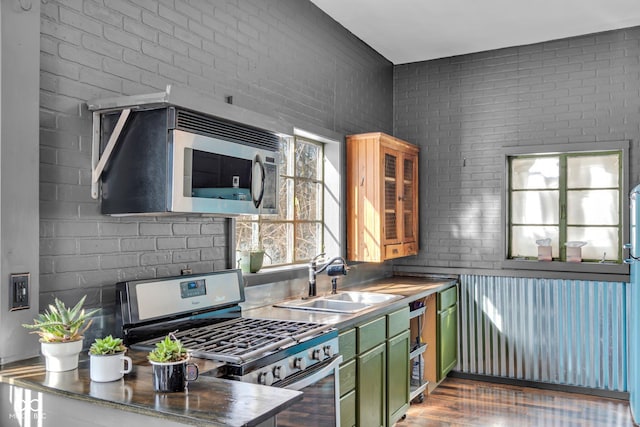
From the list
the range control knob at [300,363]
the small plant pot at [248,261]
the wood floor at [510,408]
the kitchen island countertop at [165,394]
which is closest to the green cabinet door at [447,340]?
the wood floor at [510,408]

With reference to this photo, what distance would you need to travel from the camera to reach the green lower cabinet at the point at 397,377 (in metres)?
3.44

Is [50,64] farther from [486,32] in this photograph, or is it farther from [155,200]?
[486,32]

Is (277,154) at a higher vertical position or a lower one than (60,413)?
higher

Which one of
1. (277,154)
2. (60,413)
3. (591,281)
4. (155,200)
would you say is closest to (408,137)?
(591,281)

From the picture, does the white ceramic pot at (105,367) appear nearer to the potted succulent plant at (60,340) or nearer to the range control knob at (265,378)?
the potted succulent plant at (60,340)

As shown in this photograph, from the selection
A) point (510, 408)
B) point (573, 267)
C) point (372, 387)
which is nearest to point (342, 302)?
point (372, 387)

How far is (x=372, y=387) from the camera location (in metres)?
3.20

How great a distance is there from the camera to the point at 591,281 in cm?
446

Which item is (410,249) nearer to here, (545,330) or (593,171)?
(545,330)

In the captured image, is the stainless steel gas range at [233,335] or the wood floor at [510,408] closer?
the stainless steel gas range at [233,335]

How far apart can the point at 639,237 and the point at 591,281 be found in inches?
40.8

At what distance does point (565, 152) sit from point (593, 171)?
0.91 ft

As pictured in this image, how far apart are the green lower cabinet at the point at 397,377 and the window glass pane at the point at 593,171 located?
2.12 metres

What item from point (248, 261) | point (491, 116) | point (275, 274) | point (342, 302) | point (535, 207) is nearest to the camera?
point (248, 261)
